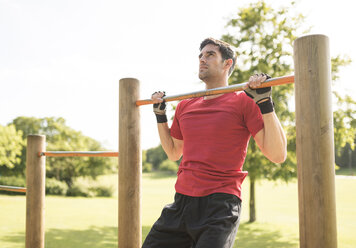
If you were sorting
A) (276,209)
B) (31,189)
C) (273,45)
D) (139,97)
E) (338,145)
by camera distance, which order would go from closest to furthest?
(139,97) → (31,189) → (338,145) → (273,45) → (276,209)

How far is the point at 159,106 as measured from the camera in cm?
220

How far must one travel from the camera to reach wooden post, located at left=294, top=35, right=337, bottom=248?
4.36 feet

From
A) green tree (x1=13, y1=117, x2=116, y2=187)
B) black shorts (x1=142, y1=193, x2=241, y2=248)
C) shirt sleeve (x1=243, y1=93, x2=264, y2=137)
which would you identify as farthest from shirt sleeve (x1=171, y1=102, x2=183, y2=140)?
green tree (x1=13, y1=117, x2=116, y2=187)

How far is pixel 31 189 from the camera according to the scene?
343 centimetres

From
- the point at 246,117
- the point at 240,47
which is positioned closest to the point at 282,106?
the point at 240,47

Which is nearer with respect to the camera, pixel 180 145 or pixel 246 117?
pixel 246 117

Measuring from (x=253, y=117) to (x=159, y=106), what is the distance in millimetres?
716

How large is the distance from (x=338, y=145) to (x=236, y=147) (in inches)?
284

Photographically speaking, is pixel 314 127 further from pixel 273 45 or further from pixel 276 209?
pixel 276 209

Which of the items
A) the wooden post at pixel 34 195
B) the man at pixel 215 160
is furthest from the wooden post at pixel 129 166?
the wooden post at pixel 34 195

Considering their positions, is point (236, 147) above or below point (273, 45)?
below

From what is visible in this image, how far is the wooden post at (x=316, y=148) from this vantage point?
133 cm

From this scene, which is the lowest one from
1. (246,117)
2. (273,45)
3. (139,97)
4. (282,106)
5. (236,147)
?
(236,147)

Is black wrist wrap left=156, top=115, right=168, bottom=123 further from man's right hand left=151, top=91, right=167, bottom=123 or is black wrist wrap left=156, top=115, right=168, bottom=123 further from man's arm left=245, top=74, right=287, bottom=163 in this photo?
man's arm left=245, top=74, right=287, bottom=163
